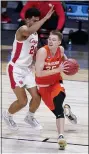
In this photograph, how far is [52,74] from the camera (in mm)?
5438

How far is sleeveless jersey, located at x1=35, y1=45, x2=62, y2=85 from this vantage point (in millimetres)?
5434

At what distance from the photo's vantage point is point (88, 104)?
7.07 meters

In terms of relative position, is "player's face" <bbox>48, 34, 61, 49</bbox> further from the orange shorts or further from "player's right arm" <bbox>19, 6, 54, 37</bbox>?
the orange shorts

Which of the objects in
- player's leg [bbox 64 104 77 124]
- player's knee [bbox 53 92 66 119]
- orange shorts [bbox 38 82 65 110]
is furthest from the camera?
player's leg [bbox 64 104 77 124]

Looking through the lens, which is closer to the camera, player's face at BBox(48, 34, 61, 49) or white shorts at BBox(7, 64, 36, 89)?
player's face at BBox(48, 34, 61, 49)

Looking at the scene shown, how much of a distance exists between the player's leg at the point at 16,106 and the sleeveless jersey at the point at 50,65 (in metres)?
0.22

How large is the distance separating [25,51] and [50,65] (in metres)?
0.36

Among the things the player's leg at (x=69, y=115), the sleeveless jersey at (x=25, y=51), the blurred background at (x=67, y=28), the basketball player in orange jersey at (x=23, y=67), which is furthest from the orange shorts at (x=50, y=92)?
the blurred background at (x=67, y=28)

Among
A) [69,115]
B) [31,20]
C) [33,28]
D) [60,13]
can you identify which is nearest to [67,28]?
[60,13]

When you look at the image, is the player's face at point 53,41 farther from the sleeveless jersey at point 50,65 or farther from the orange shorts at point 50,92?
the orange shorts at point 50,92

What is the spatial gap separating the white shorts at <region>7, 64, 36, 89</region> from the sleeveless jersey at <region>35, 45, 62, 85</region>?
10 centimetres

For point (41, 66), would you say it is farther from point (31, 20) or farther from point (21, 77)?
point (31, 20)

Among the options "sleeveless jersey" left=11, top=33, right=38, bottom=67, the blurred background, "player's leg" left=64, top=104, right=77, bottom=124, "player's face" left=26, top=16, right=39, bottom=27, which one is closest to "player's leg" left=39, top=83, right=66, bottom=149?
"sleeveless jersey" left=11, top=33, right=38, bottom=67

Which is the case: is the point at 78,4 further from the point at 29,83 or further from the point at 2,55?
the point at 29,83
